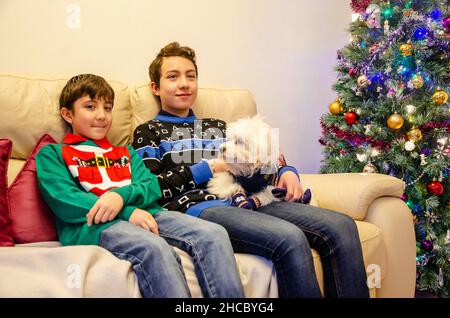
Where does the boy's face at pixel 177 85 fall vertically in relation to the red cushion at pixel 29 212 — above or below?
above

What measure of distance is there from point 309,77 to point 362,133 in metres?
0.69

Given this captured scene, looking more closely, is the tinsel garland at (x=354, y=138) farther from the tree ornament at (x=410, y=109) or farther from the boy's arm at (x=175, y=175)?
the boy's arm at (x=175, y=175)

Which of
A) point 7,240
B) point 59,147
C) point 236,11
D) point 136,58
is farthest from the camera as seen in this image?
point 236,11

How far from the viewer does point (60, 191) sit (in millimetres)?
1437

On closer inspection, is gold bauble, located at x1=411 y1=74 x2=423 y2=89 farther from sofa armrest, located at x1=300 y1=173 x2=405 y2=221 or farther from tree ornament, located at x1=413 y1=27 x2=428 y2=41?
sofa armrest, located at x1=300 y1=173 x2=405 y2=221

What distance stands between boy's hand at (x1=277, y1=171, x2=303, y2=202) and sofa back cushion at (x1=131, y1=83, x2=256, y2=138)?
0.57 meters

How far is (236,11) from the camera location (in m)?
2.61

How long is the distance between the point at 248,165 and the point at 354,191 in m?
0.50

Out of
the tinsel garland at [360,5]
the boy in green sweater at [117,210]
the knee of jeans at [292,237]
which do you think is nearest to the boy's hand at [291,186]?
the knee of jeans at [292,237]

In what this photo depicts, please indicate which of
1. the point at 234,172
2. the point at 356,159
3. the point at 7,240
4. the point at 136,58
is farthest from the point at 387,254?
the point at 136,58

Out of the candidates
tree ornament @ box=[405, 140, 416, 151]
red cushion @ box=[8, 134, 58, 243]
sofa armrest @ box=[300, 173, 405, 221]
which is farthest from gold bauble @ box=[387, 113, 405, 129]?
red cushion @ box=[8, 134, 58, 243]

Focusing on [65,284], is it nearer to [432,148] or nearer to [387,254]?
[387,254]

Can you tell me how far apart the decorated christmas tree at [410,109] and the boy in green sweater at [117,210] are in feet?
4.53

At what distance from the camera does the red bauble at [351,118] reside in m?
2.44
